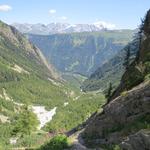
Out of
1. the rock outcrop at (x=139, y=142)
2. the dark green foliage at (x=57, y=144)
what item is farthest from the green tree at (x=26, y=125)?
the rock outcrop at (x=139, y=142)

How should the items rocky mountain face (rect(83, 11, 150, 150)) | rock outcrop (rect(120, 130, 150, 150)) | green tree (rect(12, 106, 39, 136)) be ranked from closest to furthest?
rock outcrop (rect(120, 130, 150, 150)) → rocky mountain face (rect(83, 11, 150, 150)) → green tree (rect(12, 106, 39, 136))

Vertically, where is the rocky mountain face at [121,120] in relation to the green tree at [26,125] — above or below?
above

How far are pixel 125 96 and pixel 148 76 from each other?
849 centimetres

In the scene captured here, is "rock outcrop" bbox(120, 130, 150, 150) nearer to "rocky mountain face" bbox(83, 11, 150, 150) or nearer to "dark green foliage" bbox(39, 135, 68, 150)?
"rocky mountain face" bbox(83, 11, 150, 150)

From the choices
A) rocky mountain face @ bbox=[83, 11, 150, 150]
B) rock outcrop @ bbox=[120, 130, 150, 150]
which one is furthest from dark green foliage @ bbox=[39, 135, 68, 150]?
rock outcrop @ bbox=[120, 130, 150, 150]

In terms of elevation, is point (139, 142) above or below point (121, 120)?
above

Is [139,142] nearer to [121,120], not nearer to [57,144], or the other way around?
[57,144]

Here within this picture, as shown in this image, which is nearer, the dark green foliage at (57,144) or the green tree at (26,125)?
the dark green foliage at (57,144)

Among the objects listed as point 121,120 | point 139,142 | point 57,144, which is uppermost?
point 139,142

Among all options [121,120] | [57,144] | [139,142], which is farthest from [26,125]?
[139,142]

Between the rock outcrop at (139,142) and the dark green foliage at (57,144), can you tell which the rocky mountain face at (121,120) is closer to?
the dark green foliage at (57,144)

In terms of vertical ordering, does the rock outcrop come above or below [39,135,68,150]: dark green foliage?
above

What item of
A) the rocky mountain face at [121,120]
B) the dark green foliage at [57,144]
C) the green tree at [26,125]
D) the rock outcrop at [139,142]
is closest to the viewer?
the rock outcrop at [139,142]

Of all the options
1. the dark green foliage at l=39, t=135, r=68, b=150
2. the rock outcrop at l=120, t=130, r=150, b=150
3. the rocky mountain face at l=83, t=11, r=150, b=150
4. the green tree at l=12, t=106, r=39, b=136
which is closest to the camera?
the rock outcrop at l=120, t=130, r=150, b=150
